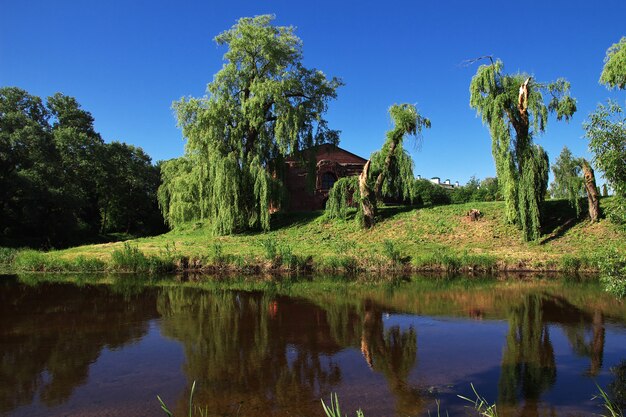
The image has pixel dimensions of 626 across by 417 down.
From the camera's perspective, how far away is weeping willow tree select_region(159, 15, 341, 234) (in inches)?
1190

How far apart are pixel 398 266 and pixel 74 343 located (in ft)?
52.3

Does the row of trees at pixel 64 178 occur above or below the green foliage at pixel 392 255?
above

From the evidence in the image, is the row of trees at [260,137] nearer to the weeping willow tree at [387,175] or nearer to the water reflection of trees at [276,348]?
the weeping willow tree at [387,175]

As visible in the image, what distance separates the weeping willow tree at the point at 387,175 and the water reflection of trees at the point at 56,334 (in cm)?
1781

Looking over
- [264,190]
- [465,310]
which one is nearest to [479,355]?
[465,310]

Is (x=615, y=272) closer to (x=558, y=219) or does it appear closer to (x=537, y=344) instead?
(x=537, y=344)

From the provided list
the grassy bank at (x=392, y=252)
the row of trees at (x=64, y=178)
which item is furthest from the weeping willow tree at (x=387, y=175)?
the row of trees at (x=64, y=178)

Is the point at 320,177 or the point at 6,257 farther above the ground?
the point at 320,177

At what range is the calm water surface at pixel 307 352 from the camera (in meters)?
6.68

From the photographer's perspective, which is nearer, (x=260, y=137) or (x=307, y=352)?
(x=307, y=352)

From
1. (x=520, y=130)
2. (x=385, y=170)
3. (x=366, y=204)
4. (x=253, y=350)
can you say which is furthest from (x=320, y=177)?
(x=253, y=350)

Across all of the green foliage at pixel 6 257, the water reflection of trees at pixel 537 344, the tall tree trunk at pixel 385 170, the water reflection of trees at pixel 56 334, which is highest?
the tall tree trunk at pixel 385 170

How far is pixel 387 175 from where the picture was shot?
31.0 meters

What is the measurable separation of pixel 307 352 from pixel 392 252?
46.3 feet
